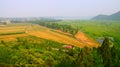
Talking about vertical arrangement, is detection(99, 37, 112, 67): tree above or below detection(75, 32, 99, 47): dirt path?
above

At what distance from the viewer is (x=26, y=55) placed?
45812 millimetres

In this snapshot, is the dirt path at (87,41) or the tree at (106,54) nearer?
the tree at (106,54)

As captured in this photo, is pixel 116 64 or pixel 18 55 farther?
pixel 18 55

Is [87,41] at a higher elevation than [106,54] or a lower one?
lower

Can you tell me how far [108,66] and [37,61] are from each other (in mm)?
13159

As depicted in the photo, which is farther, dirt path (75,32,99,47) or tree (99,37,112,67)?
dirt path (75,32,99,47)

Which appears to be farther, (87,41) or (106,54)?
(87,41)

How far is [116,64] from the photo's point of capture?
43406 millimetres

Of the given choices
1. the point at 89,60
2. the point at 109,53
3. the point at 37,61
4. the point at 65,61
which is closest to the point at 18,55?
the point at 37,61

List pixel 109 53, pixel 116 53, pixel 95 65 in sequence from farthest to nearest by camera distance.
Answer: pixel 116 53 < pixel 109 53 < pixel 95 65

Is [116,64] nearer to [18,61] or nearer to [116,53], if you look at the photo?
[116,53]

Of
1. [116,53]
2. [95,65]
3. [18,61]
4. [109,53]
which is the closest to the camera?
[95,65]

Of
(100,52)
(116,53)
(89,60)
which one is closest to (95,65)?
(89,60)

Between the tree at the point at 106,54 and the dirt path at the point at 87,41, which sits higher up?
the tree at the point at 106,54
